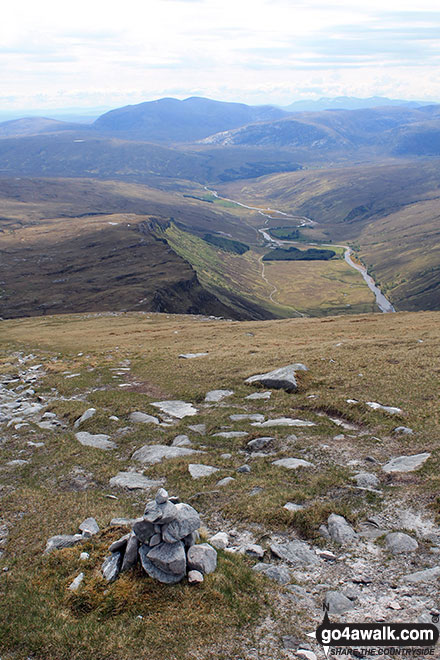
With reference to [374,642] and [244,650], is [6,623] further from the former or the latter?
[374,642]

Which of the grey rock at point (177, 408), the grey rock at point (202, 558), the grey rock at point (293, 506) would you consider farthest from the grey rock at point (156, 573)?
the grey rock at point (177, 408)

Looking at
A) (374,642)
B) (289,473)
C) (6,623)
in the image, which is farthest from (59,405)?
(374,642)

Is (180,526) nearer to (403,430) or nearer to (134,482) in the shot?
(134,482)

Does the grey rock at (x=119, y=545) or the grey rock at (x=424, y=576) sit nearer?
the grey rock at (x=424, y=576)

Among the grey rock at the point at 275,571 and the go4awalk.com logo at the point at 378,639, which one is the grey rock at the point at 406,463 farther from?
the go4awalk.com logo at the point at 378,639

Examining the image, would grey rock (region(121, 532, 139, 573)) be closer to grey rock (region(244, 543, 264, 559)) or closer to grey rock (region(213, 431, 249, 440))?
grey rock (region(244, 543, 264, 559))

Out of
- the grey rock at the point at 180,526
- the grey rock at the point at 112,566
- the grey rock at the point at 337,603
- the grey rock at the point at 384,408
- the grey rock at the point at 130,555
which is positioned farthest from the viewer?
the grey rock at the point at 384,408
